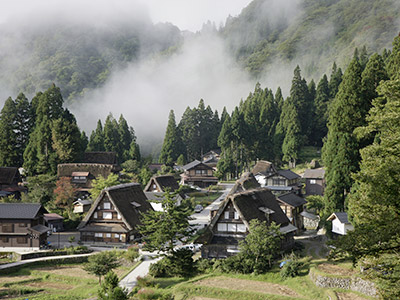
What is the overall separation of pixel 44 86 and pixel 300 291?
163 metres

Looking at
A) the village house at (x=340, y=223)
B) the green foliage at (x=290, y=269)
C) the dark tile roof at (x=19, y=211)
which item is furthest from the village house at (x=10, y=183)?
the village house at (x=340, y=223)

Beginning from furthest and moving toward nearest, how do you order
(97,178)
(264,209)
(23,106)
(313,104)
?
1. (313,104)
2. (23,106)
3. (97,178)
4. (264,209)

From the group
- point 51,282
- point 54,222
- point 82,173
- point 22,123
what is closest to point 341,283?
point 51,282

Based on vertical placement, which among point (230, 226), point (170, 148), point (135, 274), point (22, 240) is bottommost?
point (135, 274)

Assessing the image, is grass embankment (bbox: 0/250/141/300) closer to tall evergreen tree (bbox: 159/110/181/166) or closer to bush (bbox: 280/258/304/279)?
bush (bbox: 280/258/304/279)

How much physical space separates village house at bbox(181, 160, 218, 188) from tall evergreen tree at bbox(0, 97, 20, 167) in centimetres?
2971

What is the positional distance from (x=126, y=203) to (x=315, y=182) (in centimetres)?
3111

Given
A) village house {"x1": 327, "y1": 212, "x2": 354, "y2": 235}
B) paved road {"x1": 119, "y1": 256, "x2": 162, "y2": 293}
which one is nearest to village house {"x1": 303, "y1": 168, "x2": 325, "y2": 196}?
village house {"x1": 327, "y1": 212, "x2": 354, "y2": 235}

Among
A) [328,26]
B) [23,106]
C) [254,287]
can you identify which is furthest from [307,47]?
[254,287]

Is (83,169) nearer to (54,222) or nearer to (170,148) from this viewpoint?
(54,222)

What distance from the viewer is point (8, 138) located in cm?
6109

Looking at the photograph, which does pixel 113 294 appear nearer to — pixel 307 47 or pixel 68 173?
pixel 68 173

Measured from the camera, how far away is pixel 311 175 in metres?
57.7

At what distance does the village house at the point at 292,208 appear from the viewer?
1693 inches
